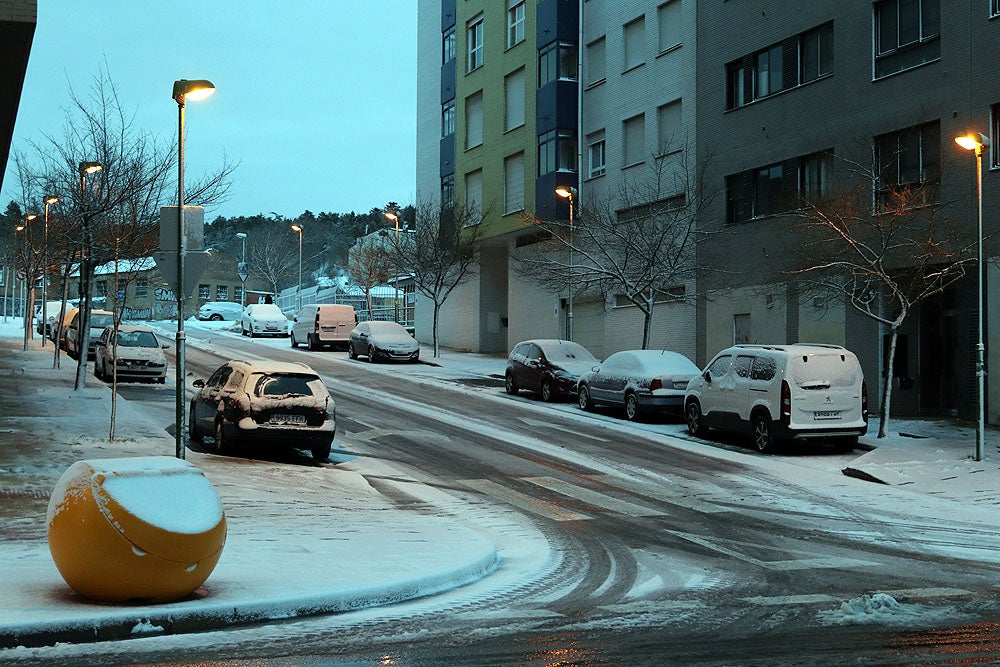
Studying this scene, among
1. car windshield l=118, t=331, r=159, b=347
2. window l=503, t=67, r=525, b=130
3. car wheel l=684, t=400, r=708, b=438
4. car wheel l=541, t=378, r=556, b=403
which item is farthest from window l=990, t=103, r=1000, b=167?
window l=503, t=67, r=525, b=130

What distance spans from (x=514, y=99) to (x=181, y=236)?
30.3m

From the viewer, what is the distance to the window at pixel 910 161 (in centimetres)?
2373

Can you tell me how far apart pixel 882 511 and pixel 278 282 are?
321 feet

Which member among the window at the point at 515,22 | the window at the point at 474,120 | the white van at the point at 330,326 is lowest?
the white van at the point at 330,326

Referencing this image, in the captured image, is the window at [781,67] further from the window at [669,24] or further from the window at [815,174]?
the window at [669,24]

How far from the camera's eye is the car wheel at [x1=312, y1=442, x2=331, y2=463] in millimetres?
17517

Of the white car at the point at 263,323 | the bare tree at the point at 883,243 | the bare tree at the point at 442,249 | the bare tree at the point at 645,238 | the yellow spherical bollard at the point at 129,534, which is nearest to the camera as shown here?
the yellow spherical bollard at the point at 129,534

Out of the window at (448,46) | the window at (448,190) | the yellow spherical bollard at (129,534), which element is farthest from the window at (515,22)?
A: the yellow spherical bollard at (129,534)

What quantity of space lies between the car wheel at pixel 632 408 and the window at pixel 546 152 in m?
16.8

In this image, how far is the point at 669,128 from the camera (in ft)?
114

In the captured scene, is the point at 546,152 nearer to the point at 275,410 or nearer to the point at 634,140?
the point at 634,140

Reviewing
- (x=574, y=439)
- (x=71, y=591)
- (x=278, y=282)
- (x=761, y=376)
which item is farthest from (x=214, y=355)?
(x=278, y=282)

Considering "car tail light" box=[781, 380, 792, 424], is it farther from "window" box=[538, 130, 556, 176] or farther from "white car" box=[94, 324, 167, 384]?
"window" box=[538, 130, 556, 176]

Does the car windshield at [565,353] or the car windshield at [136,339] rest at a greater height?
the car windshield at [136,339]
